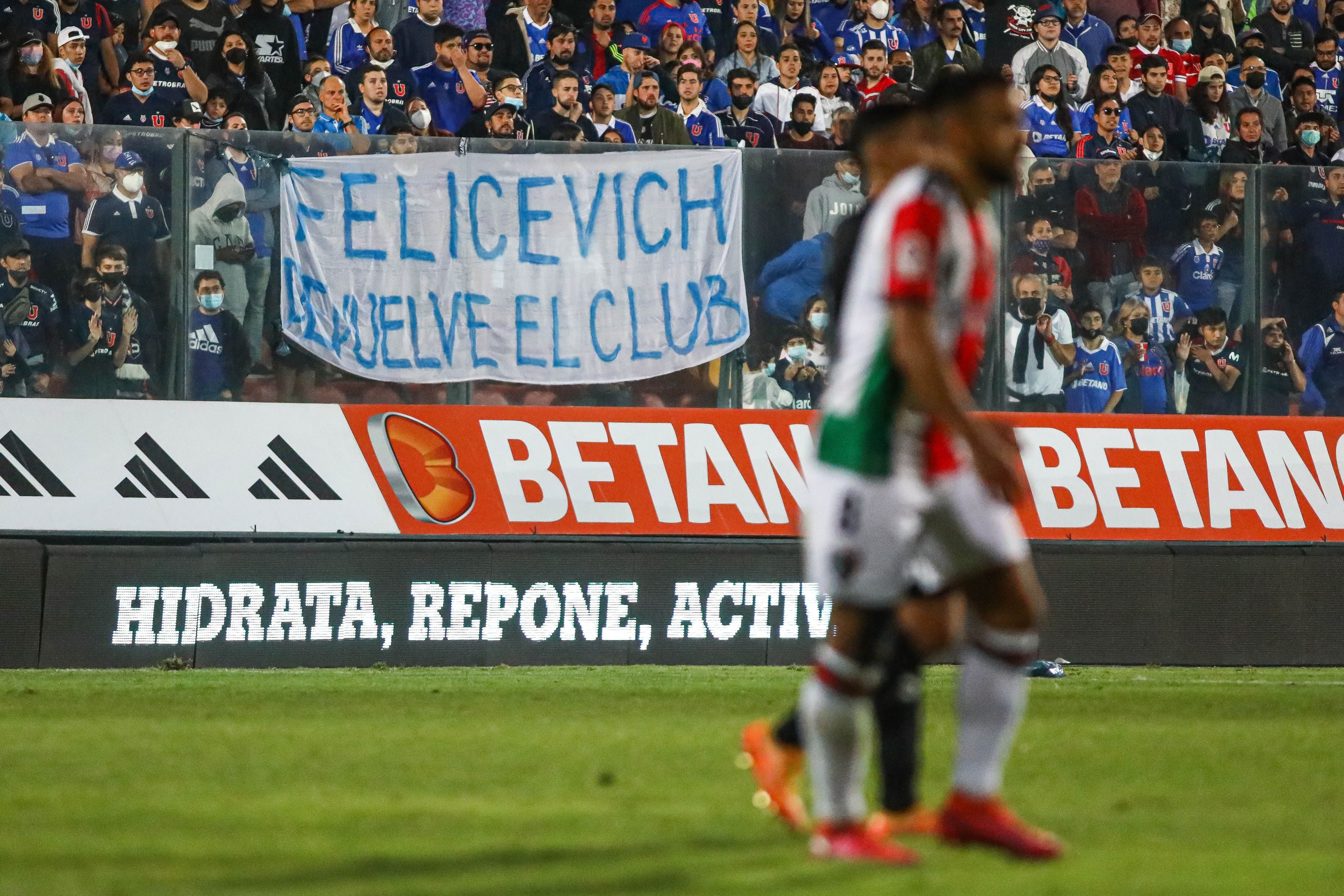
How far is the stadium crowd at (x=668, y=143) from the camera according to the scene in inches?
582

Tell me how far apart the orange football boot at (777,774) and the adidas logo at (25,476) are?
9567mm

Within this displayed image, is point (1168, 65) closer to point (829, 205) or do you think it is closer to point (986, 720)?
point (829, 205)

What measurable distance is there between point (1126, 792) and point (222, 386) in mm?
9639

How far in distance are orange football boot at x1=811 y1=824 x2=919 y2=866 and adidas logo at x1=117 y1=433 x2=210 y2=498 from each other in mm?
10472

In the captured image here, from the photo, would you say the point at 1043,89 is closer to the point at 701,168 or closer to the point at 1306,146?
the point at 1306,146

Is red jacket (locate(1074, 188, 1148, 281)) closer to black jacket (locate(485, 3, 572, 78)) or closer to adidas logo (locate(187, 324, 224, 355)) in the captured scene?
black jacket (locate(485, 3, 572, 78))

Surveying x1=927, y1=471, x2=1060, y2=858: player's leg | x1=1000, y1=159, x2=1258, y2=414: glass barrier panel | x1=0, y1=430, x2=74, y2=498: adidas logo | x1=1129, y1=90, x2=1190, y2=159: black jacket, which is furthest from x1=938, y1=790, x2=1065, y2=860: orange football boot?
x1=1129, y1=90, x2=1190, y2=159: black jacket

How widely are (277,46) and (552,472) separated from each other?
15.4 ft

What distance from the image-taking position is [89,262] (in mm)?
14750

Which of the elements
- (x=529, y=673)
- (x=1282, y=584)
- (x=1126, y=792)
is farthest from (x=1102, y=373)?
(x=1126, y=792)

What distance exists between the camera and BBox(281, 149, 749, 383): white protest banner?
15.2 m

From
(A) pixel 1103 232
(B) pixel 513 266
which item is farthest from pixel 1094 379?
(B) pixel 513 266

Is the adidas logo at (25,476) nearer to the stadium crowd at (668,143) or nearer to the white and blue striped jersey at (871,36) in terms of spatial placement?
the stadium crowd at (668,143)

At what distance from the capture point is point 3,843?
5430mm
